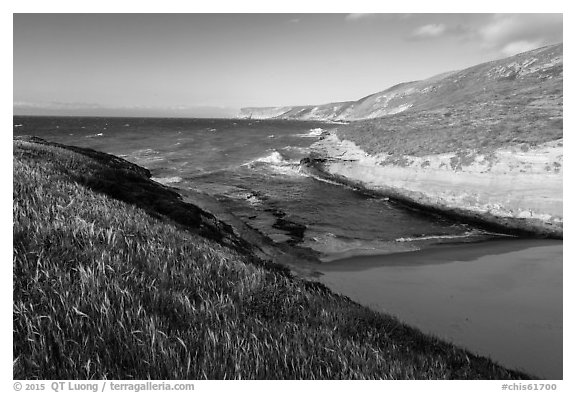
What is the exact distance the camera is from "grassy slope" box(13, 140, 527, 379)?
8.75ft

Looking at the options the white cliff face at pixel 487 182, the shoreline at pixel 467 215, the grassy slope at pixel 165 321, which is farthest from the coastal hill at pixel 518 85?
the grassy slope at pixel 165 321

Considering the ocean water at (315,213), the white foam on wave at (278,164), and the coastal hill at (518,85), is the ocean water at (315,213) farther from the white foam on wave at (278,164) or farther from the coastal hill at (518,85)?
the coastal hill at (518,85)

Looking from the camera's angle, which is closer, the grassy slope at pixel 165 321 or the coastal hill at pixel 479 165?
the grassy slope at pixel 165 321

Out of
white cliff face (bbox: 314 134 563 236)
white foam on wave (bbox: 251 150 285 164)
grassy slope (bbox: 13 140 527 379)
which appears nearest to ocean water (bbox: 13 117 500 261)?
white cliff face (bbox: 314 134 563 236)

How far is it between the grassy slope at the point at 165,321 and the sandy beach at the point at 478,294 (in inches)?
183

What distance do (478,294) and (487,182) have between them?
1738cm

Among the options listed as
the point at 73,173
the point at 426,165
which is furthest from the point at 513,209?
the point at 73,173

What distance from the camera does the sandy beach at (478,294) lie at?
7895 mm

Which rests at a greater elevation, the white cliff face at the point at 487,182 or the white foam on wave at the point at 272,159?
the white foam on wave at the point at 272,159
